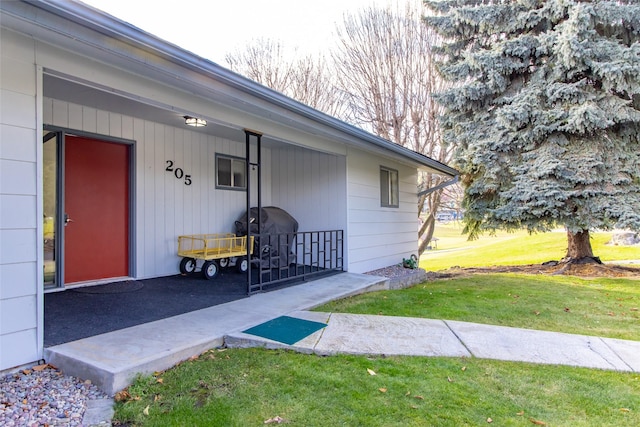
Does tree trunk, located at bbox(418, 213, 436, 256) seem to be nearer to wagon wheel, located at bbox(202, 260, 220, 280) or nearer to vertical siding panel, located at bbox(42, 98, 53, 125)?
wagon wheel, located at bbox(202, 260, 220, 280)

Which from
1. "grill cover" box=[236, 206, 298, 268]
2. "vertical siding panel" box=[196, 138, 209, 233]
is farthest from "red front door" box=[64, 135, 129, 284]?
"grill cover" box=[236, 206, 298, 268]

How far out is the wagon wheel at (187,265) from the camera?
19.3 feet

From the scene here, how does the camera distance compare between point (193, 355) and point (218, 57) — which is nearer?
point (193, 355)

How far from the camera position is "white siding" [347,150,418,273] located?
6.79 meters

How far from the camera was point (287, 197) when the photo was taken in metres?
7.42

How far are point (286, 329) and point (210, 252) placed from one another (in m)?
2.76

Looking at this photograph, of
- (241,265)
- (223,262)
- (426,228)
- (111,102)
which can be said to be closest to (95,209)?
(111,102)

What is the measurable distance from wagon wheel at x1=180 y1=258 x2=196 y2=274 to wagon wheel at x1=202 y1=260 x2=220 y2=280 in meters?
0.46

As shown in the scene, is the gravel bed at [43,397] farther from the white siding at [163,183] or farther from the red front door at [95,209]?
the white siding at [163,183]

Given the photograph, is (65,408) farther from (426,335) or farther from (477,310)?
(477,310)

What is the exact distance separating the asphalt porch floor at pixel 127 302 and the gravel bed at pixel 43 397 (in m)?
0.34

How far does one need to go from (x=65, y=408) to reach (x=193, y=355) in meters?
0.89

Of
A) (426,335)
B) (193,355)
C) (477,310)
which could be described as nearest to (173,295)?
(193,355)

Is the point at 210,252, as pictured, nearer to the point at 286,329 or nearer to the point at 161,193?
the point at 161,193
